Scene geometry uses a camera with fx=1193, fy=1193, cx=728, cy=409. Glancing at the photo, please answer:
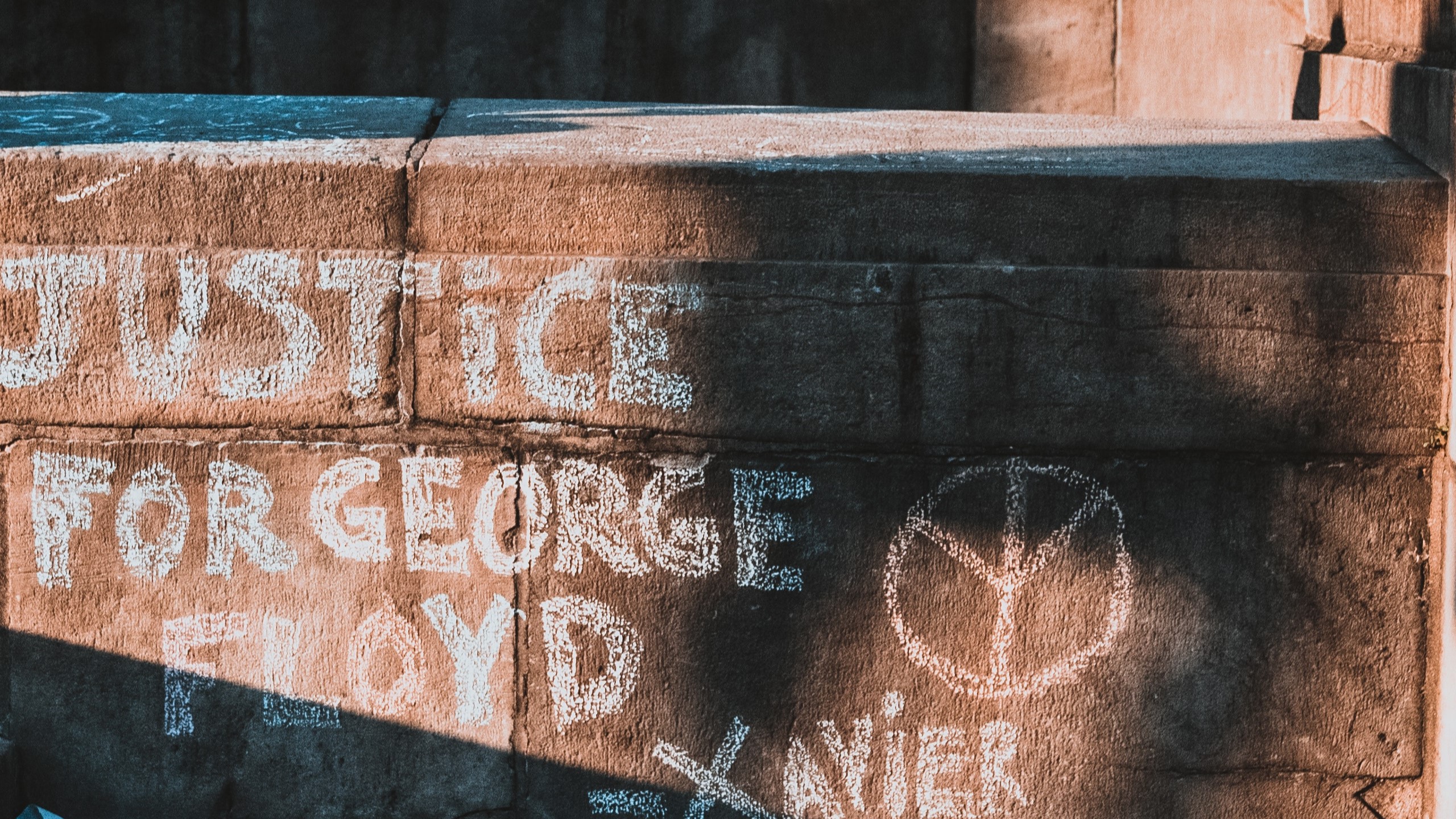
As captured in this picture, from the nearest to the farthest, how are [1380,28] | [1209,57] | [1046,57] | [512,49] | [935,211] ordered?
[935,211], [1380,28], [1209,57], [1046,57], [512,49]

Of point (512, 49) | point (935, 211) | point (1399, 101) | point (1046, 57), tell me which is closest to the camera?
point (935, 211)

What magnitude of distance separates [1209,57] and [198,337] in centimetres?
393

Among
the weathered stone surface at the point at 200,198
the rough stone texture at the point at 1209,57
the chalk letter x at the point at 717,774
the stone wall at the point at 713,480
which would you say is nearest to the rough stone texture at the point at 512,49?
the rough stone texture at the point at 1209,57

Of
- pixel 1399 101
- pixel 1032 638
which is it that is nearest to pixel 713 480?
pixel 1032 638

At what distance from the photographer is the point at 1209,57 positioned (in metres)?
4.71

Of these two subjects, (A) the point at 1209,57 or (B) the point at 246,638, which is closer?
(B) the point at 246,638

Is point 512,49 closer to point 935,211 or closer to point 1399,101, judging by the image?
point 935,211

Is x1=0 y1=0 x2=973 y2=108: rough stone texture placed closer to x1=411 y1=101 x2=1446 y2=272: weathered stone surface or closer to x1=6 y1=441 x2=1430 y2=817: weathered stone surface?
x1=411 y1=101 x2=1446 y2=272: weathered stone surface

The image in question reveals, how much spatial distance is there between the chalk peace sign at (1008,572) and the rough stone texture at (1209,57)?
2.32m

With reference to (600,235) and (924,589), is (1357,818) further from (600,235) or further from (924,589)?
(600,235)

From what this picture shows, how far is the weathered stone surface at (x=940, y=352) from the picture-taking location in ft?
8.02

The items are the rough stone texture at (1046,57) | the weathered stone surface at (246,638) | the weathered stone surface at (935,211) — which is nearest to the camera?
the weathered stone surface at (935,211)

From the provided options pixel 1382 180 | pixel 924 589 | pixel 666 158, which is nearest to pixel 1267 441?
pixel 1382 180

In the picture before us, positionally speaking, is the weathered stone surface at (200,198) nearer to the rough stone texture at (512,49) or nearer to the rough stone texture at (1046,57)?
the rough stone texture at (512,49)
